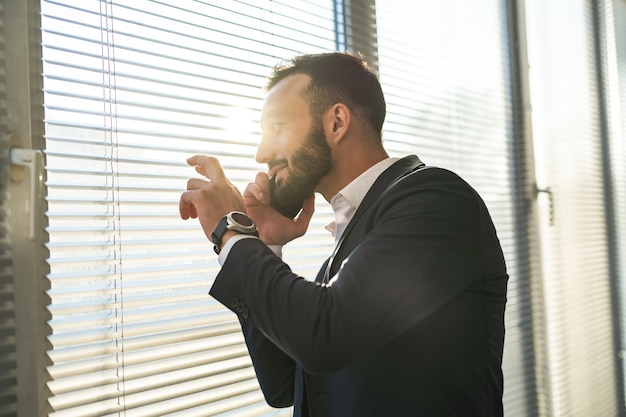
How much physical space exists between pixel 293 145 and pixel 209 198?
0.28 m

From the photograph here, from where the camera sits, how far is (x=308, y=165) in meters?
1.23

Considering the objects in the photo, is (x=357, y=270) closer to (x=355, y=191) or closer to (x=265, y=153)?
(x=355, y=191)

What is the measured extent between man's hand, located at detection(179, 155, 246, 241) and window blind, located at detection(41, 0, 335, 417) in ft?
0.52

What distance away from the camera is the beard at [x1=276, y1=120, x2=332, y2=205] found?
123cm

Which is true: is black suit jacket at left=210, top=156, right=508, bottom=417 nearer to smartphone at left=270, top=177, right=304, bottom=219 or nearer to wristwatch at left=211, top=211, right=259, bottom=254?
wristwatch at left=211, top=211, right=259, bottom=254

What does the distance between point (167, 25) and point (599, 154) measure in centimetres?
285

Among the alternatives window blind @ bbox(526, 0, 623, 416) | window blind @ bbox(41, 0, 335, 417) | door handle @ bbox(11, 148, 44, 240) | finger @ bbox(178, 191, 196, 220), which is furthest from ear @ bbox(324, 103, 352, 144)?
window blind @ bbox(526, 0, 623, 416)

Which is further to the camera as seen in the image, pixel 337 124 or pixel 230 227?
pixel 337 124

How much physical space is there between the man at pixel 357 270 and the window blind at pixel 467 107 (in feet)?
1.97

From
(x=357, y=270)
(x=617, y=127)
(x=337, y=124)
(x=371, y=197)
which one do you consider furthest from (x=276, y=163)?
(x=617, y=127)

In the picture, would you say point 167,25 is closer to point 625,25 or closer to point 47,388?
point 47,388

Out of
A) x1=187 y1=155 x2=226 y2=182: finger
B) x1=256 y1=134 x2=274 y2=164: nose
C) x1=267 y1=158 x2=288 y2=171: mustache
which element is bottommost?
x1=187 y1=155 x2=226 y2=182: finger

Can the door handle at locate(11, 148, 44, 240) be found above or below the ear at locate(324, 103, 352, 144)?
below

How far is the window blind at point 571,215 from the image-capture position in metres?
2.62
